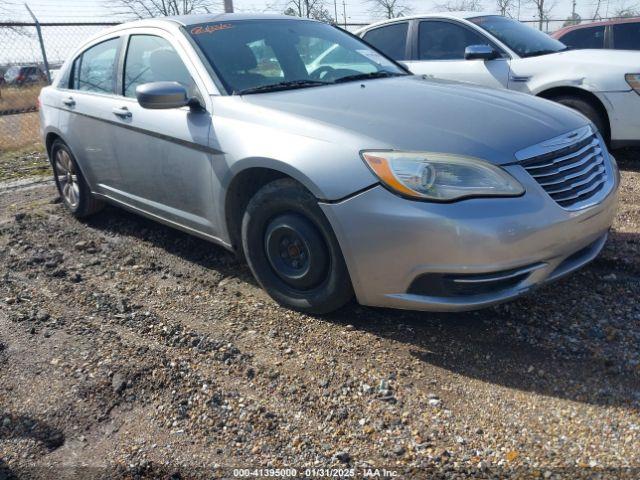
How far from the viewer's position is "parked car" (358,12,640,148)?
596 cm

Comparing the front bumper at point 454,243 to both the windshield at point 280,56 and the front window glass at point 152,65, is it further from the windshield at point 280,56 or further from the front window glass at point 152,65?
the front window glass at point 152,65

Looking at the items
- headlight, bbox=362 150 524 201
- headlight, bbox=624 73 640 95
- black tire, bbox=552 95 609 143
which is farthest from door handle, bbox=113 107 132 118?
headlight, bbox=624 73 640 95

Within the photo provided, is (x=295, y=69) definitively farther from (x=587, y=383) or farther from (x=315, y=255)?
(x=587, y=383)

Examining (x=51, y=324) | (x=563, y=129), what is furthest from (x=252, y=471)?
(x=563, y=129)

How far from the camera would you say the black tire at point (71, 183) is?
516 cm

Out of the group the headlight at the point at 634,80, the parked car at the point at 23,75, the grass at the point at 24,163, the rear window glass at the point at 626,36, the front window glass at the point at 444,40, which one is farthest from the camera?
the parked car at the point at 23,75

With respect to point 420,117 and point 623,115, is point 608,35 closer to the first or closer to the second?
point 623,115

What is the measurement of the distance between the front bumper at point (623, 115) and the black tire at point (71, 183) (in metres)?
4.86

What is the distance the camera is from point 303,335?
3254 mm

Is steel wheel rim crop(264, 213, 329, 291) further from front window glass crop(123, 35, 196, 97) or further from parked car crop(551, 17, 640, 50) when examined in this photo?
parked car crop(551, 17, 640, 50)

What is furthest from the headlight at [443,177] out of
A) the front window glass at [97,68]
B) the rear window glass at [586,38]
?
the rear window glass at [586,38]

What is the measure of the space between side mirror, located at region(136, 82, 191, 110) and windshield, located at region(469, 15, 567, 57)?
174 inches

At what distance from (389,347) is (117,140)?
251cm

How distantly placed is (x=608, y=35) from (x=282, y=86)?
21.6 feet
